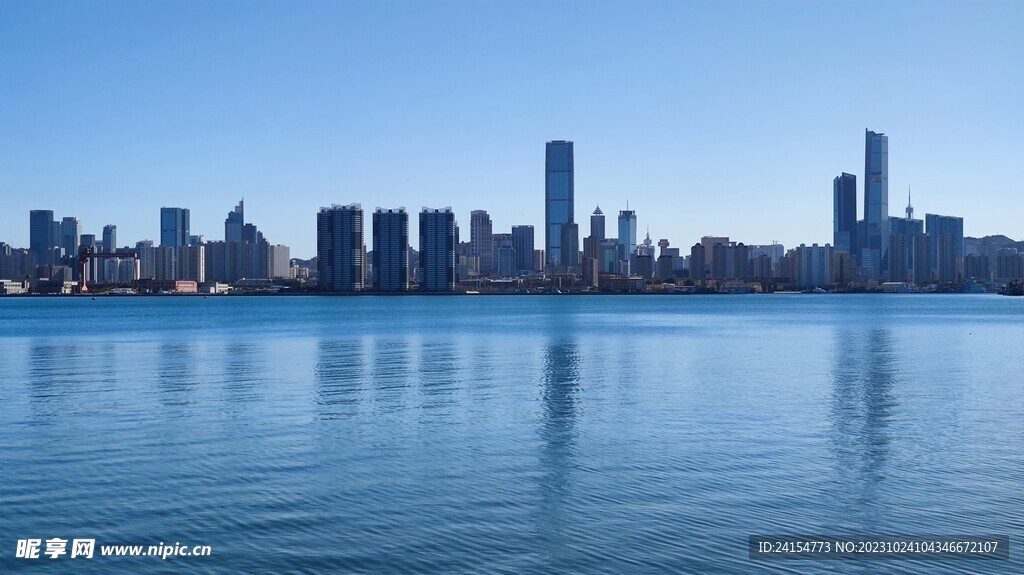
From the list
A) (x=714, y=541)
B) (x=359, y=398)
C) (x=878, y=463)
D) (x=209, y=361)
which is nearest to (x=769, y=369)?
(x=359, y=398)

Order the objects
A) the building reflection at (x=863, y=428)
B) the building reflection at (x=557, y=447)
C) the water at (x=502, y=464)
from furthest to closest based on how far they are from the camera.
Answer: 1. the building reflection at (x=863, y=428)
2. the building reflection at (x=557, y=447)
3. the water at (x=502, y=464)

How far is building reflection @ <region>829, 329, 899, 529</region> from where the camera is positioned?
17500 mm

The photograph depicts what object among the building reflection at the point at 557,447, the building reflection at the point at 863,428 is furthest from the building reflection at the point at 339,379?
the building reflection at the point at 863,428

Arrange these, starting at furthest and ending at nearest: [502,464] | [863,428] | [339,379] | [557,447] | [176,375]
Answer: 1. [176,375]
2. [339,379]
3. [863,428]
4. [557,447]
5. [502,464]

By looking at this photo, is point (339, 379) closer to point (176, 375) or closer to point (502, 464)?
point (176, 375)

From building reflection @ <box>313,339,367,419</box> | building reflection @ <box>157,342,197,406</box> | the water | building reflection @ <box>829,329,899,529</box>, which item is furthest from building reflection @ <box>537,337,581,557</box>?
building reflection @ <box>157,342,197,406</box>

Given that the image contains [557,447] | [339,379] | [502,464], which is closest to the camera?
[502,464]

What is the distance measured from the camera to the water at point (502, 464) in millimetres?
14766

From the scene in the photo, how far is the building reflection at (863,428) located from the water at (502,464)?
0.33ft

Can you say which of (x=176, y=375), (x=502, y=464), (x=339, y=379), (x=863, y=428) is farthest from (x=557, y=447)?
(x=176, y=375)

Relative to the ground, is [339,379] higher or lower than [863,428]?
lower

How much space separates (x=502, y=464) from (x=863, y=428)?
10.6 meters

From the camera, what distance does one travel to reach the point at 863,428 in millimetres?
25734

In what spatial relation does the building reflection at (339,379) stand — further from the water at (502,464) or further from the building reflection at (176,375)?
the building reflection at (176,375)
